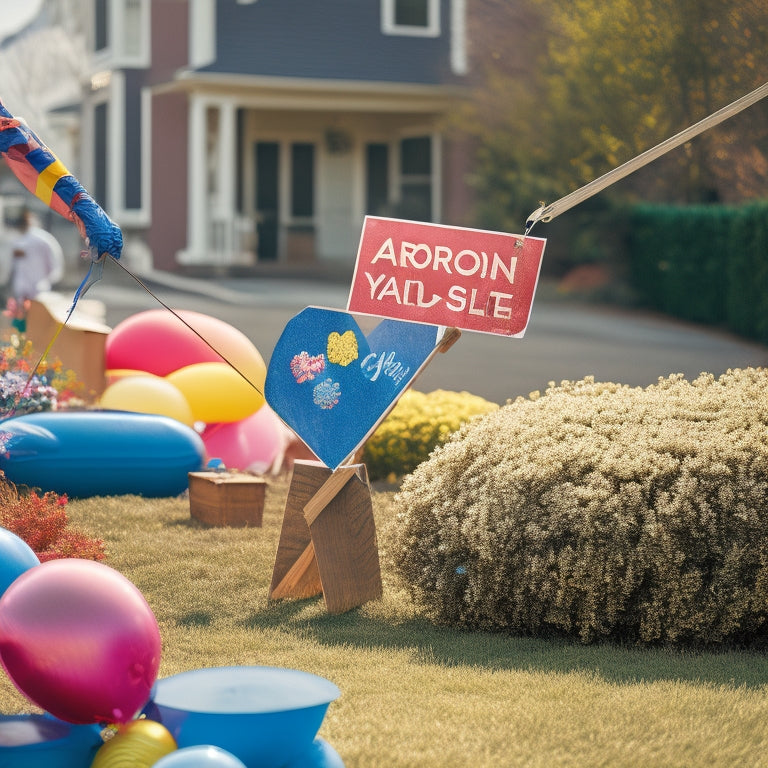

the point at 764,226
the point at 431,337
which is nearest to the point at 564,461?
the point at 431,337

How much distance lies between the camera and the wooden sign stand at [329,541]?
5.13 metres

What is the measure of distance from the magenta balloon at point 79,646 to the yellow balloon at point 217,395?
4942mm

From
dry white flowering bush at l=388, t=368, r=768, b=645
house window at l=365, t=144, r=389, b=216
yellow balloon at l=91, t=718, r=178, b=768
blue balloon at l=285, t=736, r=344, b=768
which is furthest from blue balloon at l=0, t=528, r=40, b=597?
house window at l=365, t=144, r=389, b=216

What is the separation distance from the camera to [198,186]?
23.0 m

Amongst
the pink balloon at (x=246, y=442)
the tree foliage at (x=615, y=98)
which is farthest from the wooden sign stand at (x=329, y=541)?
the tree foliage at (x=615, y=98)

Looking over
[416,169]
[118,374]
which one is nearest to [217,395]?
[118,374]

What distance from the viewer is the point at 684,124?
60.7ft

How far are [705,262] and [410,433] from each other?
11.4 m

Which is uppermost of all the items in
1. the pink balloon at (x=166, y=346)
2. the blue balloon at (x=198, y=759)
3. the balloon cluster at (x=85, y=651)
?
the pink balloon at (x=166, y=346)

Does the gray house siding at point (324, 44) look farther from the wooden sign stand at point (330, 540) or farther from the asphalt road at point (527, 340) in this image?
the wooden sign stand at point (330, 540)

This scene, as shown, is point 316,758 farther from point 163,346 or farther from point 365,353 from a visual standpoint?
point 163,346

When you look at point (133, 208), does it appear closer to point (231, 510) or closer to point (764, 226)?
point (764, 226)

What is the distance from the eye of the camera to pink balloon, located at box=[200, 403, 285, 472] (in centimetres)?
824

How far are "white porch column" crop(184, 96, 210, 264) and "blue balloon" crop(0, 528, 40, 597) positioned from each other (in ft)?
62.3
